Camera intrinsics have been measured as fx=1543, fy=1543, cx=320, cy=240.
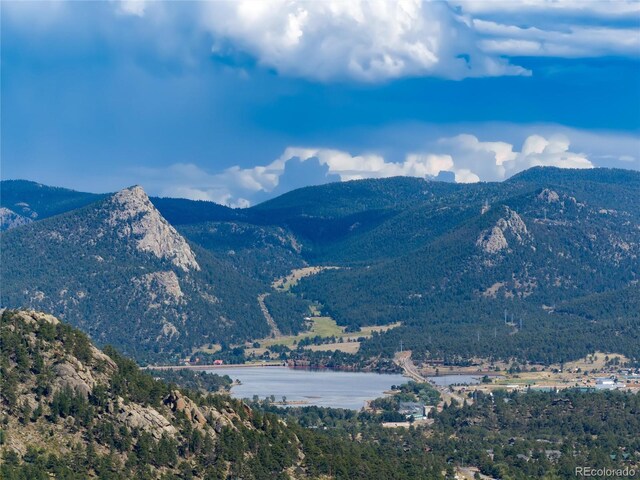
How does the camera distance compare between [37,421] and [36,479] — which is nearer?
[36,479]

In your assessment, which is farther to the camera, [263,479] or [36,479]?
[263,479]

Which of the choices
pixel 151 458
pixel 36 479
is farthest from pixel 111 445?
pixel 36 479

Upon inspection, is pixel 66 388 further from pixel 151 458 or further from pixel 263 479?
pixel 263 479

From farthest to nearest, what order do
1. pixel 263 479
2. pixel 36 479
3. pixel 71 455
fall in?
pixel 263 479 < pixel 71 455 < pixel 36 479

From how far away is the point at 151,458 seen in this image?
193875mm

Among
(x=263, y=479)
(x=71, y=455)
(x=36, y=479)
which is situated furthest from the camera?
(x=263, y=479)

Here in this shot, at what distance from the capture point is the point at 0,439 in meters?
185

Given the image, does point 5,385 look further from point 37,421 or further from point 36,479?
point 36,479

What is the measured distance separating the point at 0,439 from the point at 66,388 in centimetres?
1562

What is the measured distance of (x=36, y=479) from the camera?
17562 centimetres

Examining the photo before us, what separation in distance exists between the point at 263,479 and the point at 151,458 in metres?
15.4

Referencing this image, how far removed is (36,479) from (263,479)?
114 feet

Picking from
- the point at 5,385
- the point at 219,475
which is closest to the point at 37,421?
the point at 5,385

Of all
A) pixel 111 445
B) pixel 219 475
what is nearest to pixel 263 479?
pixel 219 475
